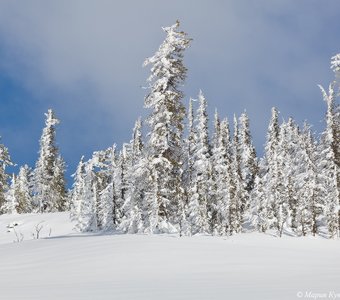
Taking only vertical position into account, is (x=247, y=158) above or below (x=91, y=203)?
above

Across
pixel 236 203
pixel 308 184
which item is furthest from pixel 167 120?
pixel 236 203

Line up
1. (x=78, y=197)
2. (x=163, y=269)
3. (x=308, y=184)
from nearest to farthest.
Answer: (x=163, y=269) < (x=308, y=184) < (x=78, y=197)

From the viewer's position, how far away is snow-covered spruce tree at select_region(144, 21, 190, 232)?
90.3 feet

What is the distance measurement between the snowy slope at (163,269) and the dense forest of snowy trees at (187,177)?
931 centimetres

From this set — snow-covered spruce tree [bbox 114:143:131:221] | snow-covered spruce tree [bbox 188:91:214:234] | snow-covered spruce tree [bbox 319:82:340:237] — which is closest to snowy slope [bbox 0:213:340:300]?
snow-covered spruce tree [bbox 319:82:340:237]

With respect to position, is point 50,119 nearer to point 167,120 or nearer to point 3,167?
point 3,167

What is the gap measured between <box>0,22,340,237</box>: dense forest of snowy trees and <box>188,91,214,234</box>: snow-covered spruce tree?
0.10 m

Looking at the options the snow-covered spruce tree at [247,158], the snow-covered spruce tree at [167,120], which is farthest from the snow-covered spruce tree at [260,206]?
the snow-covered spruce tree at [167,120]

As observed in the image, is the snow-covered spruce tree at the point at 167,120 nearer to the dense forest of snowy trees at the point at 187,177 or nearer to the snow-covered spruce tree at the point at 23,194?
the dense forest of snowy trees at the point at 187,177

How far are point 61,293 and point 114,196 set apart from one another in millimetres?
39845

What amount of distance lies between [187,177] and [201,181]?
7.00 feet

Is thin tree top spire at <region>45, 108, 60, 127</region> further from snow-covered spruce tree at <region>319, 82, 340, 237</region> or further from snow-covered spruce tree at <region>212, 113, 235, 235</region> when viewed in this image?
snow-covered spruce tree at <region>319, 82, 340, 237</region>

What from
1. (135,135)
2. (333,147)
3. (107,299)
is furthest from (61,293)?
(135,135)

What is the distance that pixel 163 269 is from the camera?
10109 millimetres
